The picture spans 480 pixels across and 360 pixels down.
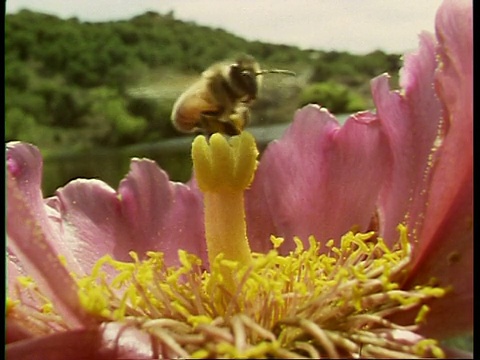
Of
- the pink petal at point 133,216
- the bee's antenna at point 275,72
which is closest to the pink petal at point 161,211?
the pink petal at point 133,216

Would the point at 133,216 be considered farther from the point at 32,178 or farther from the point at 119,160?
the point at 119,160

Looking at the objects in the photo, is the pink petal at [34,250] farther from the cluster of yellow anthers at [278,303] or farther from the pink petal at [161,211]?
the pink petal at [161,211]

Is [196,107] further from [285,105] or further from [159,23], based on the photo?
[159,23]

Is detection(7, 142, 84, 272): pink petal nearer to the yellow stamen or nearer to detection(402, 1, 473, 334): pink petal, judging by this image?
the yellow stamen

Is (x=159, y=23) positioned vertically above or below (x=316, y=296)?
above

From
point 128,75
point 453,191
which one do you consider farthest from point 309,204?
point 128,75

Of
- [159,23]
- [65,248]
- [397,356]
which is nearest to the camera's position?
[397,356]

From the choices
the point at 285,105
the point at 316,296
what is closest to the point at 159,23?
the point at 285,105
